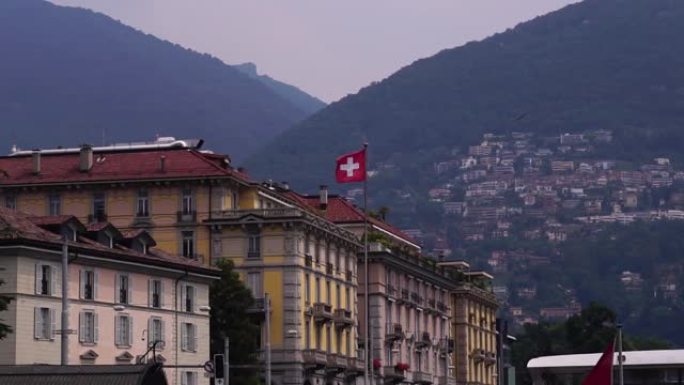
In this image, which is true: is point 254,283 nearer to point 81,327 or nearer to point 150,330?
point 150,330

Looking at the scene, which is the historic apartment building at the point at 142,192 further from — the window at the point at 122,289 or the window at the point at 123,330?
the window at the point at 123,330

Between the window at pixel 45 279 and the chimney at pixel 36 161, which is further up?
the chimney at pixel 36 161

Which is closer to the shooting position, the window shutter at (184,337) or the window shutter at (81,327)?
the window shutter at (81,327)

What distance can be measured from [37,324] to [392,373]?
188ft

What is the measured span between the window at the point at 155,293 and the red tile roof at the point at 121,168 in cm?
2281

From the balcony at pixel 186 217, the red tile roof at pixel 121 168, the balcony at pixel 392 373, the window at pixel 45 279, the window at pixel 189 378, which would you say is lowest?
the window at pixel 189 378

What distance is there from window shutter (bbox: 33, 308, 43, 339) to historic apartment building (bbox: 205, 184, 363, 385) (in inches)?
1158

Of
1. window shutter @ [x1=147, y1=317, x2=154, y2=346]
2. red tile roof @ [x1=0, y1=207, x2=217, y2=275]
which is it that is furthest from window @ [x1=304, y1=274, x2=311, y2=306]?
window shutter @ [x1=147, y1=317, x2=154, y2=346]

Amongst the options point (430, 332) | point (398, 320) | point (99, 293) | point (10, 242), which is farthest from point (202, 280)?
point (430, 332)

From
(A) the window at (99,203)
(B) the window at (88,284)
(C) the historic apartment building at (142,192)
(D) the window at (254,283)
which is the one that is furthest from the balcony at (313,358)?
(B) the window at (88,284)

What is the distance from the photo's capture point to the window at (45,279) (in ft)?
348

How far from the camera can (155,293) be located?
117688 mm

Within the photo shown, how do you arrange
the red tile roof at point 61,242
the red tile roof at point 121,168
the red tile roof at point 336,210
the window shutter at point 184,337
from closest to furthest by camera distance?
the red tile roof at point 61,242
the window shutter at point 184,337
the red tile roof at point 121,168
the red tile roof at point 336,210

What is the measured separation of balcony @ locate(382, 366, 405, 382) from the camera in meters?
158
